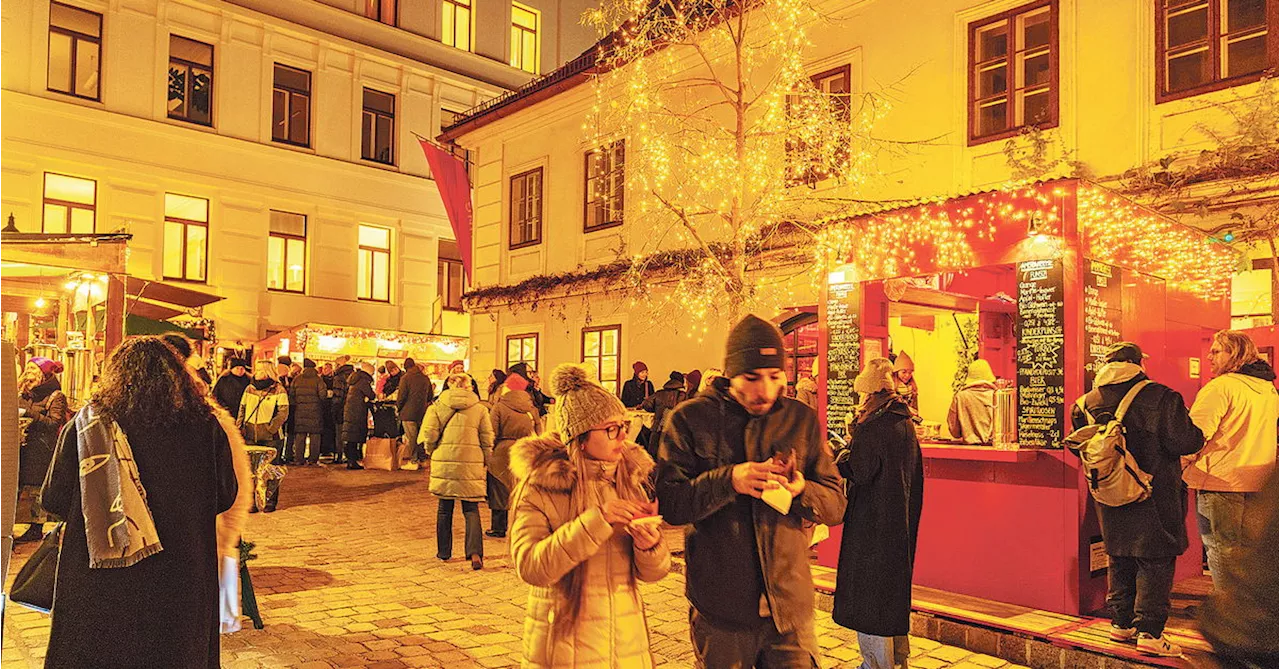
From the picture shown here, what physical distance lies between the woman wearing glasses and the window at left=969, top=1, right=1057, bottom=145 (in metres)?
9.57

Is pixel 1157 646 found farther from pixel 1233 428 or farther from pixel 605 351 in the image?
pixel 605 351

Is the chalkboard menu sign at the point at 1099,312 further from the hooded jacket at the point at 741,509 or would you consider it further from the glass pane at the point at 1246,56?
the hooded jacket at the point at 741,509

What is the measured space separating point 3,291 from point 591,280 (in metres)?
9.05

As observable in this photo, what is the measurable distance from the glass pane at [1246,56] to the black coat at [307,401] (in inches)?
570

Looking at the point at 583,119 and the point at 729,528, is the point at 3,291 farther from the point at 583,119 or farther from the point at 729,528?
the point at 729,528

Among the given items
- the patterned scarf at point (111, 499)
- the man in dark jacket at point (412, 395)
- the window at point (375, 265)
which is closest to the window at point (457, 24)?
the window at point (375, 265)

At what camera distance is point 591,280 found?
57.6 feet

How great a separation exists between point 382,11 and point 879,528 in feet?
85.2

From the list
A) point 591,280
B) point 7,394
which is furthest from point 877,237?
point 591,280

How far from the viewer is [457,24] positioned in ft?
95.8

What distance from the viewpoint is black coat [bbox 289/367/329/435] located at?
17172 mm

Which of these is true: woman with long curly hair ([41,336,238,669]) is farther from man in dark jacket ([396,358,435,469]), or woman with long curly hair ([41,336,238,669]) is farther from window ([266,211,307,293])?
window ([266,211,307,293])

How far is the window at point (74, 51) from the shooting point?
859 inches

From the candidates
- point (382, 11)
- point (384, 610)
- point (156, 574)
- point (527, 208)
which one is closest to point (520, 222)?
point (527, 208)
